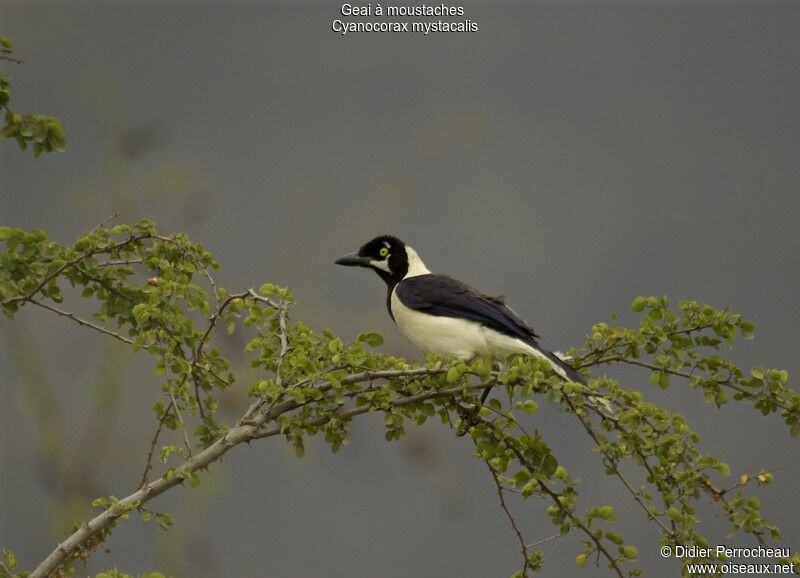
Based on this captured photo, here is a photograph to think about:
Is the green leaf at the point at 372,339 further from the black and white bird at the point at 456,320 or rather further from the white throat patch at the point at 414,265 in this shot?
the white throat patch at the point at 414,265

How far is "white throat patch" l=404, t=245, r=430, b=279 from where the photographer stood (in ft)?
17.6

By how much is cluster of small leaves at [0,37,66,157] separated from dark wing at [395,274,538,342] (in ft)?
5.17

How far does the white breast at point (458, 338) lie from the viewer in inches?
179

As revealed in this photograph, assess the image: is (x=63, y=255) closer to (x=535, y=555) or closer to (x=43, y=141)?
(x=43, y=141)

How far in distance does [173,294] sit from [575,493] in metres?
1.41

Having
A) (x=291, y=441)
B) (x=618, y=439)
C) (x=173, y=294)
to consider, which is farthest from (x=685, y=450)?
(x=173, y=294)

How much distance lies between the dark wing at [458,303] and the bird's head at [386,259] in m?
0.28

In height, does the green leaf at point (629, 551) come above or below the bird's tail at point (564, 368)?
below

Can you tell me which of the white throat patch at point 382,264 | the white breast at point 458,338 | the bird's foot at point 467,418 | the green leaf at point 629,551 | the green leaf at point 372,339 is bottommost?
the green leaf at point 629,551

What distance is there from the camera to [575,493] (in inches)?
143

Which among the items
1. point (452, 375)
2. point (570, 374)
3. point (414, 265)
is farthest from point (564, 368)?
point (414, 265)

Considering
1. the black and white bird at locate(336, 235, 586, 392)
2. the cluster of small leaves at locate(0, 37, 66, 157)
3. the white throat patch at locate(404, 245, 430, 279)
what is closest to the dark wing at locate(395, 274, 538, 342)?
the black and white bird at locate(336, 235, 586, 392)

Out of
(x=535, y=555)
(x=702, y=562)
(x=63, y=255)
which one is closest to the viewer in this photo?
(x=702, y=562)

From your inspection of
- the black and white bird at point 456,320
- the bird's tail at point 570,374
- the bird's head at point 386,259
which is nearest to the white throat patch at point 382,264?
the bird's head at point 386,259
